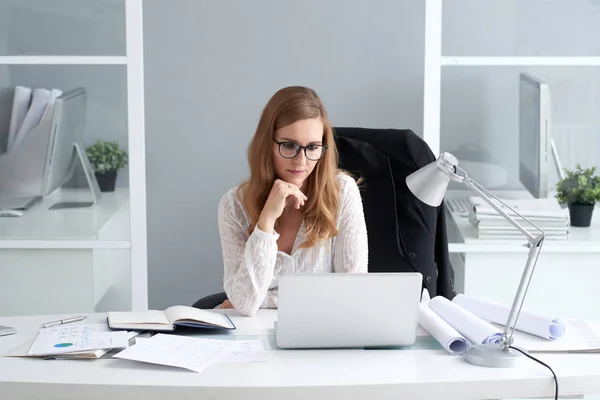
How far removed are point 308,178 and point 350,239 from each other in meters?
0.22

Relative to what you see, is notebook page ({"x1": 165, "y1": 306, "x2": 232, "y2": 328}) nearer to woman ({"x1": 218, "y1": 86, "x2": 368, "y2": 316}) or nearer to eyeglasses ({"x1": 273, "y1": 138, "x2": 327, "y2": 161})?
woman ({"x1": 218, "y1": 86, "x2": 368, "y2": 316})

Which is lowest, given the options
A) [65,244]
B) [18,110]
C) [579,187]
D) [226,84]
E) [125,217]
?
[65,244]

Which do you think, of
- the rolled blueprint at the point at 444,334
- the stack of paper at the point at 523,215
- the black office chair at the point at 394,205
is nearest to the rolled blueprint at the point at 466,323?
the rolled blueprint at the point at 444,334

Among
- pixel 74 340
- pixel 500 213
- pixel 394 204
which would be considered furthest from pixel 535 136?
pixel 74 340

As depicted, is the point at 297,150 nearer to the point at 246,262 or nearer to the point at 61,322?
the point at 246,262

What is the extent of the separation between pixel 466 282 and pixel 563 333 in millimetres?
1426

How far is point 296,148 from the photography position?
2.46 metres

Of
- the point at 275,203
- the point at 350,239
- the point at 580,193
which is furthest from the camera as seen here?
the point at 580,193

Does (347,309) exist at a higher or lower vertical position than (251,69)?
lower

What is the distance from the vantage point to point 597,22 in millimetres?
3514

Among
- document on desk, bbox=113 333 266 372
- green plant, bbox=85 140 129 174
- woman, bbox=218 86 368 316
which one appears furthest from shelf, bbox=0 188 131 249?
document on desk, bbox=113 333 266 372

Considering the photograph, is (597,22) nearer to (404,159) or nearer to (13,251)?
(404,159)

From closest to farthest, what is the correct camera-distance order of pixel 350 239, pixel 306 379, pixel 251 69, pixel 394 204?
pixel 306 379, pixel 350 239, pixel 394 204, pixel 251 69

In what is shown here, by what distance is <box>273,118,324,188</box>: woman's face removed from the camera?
2.46 meters
